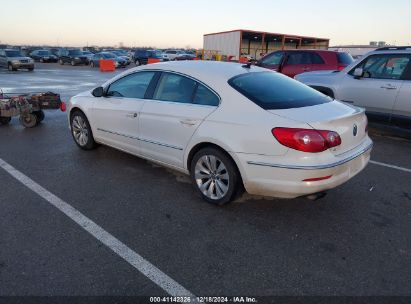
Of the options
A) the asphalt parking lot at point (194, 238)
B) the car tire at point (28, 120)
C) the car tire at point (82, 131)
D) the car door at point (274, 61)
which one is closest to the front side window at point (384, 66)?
the asphalt parking lot at point (194, 238)

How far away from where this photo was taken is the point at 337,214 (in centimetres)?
388

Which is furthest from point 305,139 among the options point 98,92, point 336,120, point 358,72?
point 358,72

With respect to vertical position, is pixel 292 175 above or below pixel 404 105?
below

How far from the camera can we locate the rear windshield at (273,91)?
3.75 meters

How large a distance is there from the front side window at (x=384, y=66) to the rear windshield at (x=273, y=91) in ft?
10.9

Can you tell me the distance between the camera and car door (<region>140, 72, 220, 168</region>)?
4.03 m

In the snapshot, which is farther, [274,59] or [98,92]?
[274,59]

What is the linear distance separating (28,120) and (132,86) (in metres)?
4.12

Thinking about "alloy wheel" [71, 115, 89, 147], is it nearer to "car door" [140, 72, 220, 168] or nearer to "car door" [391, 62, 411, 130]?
"car door" [140, 72, 220, 168]

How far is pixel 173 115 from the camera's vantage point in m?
4.25

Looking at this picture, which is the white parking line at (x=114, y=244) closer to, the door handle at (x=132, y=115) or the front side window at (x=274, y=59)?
the door handle at (x=132, y=115)

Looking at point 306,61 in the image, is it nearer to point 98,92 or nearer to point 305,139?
point 98,92

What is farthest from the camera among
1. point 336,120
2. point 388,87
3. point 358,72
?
point 358,72

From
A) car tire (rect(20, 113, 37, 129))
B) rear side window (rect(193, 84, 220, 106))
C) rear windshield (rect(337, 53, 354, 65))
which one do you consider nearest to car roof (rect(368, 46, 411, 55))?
rear windshield (rect(337, 53, 354, 65))
